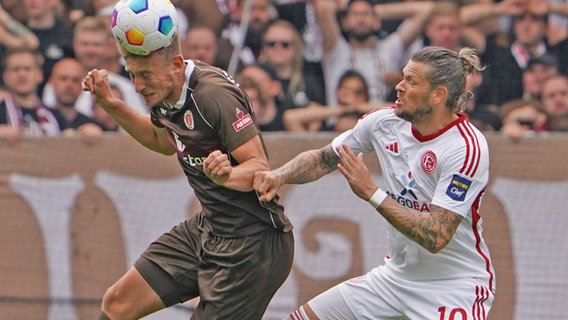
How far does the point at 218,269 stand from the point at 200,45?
404 centimetres

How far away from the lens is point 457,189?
5.71m

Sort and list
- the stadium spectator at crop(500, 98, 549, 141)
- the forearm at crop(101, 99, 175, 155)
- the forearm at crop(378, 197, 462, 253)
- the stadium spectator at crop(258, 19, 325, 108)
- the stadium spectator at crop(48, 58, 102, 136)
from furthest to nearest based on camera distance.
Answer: the stadium spectator at crop(258, 19, 325, 108) → the stadium spectator at crop(48, 58, 102, 136) → the stadium spectator at crop(500, 98, 549, 141) → the forearm at crop(101, 99, 175, 155) → the forearm at crop(378, 197, 462, 253)

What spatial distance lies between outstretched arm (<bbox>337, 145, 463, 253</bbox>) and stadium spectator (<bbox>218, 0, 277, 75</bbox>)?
4.29 meters

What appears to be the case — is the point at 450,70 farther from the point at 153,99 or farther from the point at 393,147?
the point at 153,99

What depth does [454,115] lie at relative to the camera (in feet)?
19.5

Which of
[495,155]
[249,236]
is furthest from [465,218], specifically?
[495,155]

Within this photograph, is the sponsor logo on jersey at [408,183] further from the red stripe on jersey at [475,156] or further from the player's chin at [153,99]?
the player's chin at [153,99]

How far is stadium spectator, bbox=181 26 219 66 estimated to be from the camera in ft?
31.8

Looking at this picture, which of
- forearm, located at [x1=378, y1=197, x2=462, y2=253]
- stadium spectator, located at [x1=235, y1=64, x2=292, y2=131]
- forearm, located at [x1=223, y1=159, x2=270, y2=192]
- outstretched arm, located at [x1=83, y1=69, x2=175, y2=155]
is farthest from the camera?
stadium spectator, located at [x1=235, y1=64, x2=292, y2=131]

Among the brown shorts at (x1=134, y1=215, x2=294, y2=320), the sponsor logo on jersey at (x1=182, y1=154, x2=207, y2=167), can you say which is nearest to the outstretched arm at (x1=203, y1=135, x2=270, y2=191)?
the sponsor logo on jersey at (x1=182, y1=154, x2=207, y2=167)

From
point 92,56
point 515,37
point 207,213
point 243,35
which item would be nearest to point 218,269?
point 207,213

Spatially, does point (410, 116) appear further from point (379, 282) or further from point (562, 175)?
point (562, 175)

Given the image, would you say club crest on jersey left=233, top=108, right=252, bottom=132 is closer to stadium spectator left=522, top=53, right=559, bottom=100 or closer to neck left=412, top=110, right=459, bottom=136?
neck left=412, top=110, right=459, bottom=136

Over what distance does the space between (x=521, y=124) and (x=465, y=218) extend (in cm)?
349
